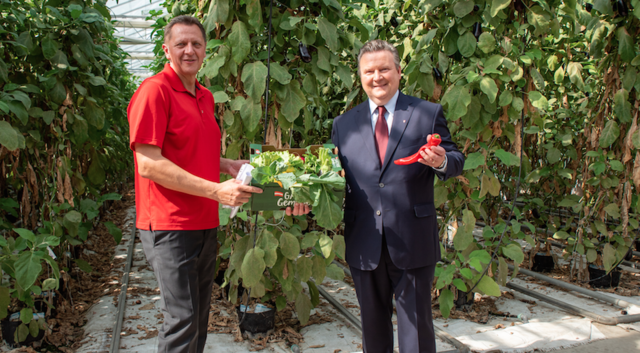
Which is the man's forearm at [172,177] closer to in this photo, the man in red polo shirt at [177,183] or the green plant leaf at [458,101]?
the man in red polo shirt at [177,183]

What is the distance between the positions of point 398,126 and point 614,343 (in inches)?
74.4

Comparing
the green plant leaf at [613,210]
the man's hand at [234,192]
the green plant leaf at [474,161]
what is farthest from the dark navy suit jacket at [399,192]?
the green plant leaf at [613,210]

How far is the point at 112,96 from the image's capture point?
3.14 metres

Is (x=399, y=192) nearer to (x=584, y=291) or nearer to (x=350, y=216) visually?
(x=350, y=216)

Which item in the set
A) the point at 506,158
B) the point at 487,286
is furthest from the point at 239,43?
the point at 487,286

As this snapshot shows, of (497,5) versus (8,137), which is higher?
(497,5)

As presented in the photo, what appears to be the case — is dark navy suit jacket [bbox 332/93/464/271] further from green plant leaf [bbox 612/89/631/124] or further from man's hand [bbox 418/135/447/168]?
green plant leaf [bbox 612/89/631/124]

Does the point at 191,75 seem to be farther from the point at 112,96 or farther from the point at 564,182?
the point at 564,182

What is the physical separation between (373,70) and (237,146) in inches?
42.5

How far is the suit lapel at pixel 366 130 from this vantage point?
4.99 feet

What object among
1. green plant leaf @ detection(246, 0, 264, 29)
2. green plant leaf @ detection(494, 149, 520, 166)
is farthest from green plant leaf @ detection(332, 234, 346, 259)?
green plant leaf @ detection(246, 0, 264, 29)

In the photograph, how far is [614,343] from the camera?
2354mm

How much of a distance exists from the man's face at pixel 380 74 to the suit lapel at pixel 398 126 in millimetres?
64

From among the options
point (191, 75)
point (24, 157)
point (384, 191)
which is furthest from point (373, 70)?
point (24, 157)
